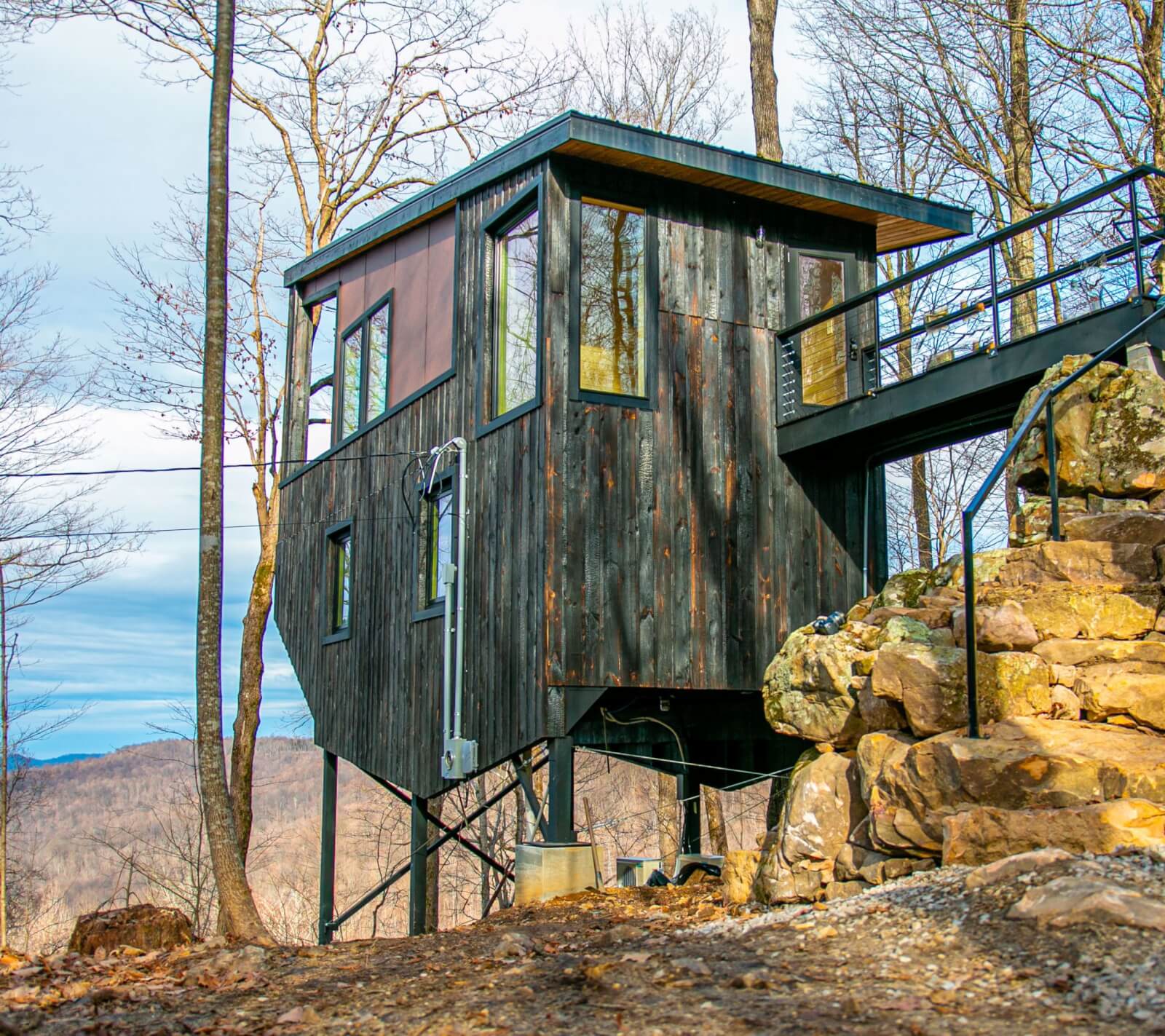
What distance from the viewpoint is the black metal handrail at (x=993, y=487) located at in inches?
259

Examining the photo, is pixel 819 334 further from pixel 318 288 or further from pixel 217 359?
pixel 318 288

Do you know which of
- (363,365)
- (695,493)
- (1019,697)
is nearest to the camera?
(1019,697)

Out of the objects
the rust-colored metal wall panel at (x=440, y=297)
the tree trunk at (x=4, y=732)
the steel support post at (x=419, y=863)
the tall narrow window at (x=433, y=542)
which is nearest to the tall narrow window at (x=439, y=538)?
the tall narrow window at (x=433, y=542)

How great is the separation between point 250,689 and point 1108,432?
48.6 ft

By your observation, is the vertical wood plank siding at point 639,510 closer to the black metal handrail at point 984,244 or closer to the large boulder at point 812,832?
the black metal handrail at point 984,244

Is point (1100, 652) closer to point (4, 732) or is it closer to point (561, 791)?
point (561, 791)

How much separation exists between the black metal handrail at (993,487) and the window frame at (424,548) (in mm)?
5846

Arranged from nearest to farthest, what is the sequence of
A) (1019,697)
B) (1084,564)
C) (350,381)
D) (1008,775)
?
(1008,775) → (1019,697) → (1084,564) → (350,381)

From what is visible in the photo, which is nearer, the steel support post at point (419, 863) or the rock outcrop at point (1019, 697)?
the rock outcrop at point (1019, 697)

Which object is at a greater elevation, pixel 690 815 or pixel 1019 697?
pixel 1019 697

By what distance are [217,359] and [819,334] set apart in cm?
593

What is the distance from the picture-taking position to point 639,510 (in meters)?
10.5

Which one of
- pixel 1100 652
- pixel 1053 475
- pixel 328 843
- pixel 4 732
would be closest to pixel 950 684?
pixel 1100 652

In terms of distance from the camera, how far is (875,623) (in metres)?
8.62
